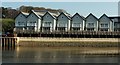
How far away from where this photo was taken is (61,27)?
73812 mm

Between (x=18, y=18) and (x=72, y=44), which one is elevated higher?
(x=18, y=18)

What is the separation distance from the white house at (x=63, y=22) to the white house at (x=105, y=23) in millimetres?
6632

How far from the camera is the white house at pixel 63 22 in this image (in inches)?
2885

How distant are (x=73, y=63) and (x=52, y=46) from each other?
1081 inches

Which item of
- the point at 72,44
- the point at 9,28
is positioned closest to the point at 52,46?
the point at 72,44

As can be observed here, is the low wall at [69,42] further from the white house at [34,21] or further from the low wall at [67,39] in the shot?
the white house at [34,21]

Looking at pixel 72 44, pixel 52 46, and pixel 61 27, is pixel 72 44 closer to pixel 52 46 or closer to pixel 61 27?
pixel 52 46

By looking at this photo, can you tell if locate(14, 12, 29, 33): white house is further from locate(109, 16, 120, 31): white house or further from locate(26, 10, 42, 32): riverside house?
locate(109, 16, 120, 31): white house

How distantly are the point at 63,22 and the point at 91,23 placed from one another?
5.66 metres

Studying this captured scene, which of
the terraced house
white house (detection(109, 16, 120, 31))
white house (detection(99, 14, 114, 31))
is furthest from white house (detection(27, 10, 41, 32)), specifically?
white house (detection(109, 16, 120, 31))

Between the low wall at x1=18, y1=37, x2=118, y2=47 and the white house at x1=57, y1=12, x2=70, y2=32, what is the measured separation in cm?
855

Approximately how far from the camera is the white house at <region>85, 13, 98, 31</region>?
72438 millimetres

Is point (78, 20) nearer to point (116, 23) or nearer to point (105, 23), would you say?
point (105, 23)

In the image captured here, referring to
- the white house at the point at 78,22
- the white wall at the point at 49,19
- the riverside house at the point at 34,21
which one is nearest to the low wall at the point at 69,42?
the riverside house at the point at 34,21
